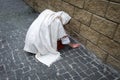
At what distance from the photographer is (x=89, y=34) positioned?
3.51m

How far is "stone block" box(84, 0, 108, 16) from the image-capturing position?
2.98 m

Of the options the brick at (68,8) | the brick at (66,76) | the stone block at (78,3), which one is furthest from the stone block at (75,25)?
the brick at (66,76)

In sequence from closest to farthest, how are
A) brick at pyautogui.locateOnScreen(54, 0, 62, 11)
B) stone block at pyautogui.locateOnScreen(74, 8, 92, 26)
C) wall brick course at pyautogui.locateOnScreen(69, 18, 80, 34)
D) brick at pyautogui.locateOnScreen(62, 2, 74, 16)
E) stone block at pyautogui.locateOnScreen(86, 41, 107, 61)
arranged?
stone block at pyautogui.locateOnScreen(86, 41, 107, 61) < stone block at pyautogui.locateOnScreen(74, 8, 92, 26) < wall brick course at pyautogui.locateOnScreen(69, 18, 80, 34) < brick at pyautogui.locateOnScreen(62, 2, 74, 16) < brick at pyautogui.locateOnScreen(54, 0, 62, 11)

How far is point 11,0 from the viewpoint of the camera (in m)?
7.75

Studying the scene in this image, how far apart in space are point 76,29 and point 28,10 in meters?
3.20

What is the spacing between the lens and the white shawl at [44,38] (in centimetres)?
327

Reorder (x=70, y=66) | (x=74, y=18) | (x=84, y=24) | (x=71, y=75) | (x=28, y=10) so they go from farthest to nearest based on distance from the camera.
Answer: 1. (x=28, y=10)
2. (x=74, y=18)
3. (x=84, y=24)
4. (x=70, y=66)
5. (x=71, y=75)

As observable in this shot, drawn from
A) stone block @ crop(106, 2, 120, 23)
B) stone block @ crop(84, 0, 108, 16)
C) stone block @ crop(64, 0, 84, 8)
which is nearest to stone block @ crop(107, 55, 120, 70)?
stone block @ crop(106, 2, 120, 23)

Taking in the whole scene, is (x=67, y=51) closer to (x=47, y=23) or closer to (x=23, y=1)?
(x=47, y=23)

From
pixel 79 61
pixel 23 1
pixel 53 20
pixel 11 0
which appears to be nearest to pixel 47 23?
pixel 53 20

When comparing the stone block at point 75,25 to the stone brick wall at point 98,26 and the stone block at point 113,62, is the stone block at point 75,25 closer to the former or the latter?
the stone brick wall at point 98,26

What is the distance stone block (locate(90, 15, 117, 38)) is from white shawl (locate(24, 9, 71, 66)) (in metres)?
0.78

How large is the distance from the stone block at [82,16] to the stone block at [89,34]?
146mm

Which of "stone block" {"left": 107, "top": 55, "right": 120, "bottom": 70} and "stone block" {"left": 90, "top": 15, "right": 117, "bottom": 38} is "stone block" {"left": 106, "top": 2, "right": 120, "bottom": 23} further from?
"stone block" {"left": 107, "top": 55, "right": 120, "bottom": 70}
